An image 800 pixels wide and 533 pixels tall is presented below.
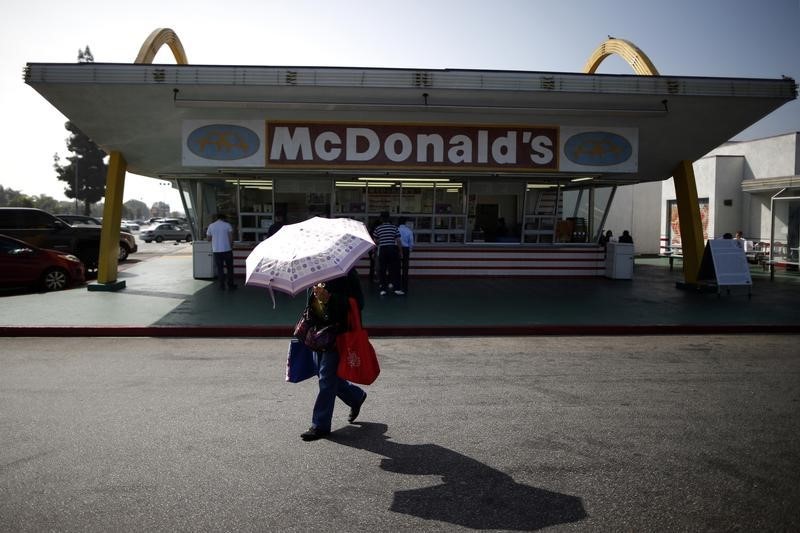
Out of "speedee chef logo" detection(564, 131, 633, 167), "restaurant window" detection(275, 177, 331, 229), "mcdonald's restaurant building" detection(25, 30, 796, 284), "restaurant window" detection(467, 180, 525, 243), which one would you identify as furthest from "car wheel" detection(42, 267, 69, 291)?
"speedee chef logo" detection(564, 131, 633, 167)

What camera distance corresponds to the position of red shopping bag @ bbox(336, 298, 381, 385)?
199 inches

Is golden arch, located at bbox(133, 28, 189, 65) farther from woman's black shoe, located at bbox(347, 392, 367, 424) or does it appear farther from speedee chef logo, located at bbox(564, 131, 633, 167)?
woman's black shoe, located at bbox(347, 392, 367, 424)

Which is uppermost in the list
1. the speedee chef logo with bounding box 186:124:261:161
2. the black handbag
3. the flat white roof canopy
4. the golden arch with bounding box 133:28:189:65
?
the golden arch with bounding box 133:28:189:65

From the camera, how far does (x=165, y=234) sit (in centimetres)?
4209

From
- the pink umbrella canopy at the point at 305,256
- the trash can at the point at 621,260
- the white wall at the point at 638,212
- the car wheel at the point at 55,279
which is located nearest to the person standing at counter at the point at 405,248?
the trash can at the point at 621,260

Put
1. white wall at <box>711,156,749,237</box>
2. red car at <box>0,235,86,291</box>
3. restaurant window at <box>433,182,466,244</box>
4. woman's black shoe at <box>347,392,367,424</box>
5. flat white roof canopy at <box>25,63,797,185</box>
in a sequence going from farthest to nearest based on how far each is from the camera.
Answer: white wall at <box>711,156,749,237</box> → restaurant window at <box>433,182,466,244</box> → red car at <box>0,235,86,291</box> → flat white roof canopy at <box>25,63,797,185</box> → woman's black shoe at <box>347,392,367,424</box>

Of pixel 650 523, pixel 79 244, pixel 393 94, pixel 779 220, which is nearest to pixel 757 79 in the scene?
pixel 393 94

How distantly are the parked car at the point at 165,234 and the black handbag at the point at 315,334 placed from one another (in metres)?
39.0

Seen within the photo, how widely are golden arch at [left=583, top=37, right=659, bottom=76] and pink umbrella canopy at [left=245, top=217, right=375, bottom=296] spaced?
12.3 m

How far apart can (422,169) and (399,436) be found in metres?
10.2

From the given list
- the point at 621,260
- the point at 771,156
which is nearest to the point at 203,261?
the point at 621,260

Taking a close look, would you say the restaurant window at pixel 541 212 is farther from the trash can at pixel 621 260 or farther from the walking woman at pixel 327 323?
the walking woman at pixel 327 323

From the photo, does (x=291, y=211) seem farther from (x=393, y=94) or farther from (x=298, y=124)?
(x=393, y=94)

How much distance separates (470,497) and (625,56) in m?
15.7
